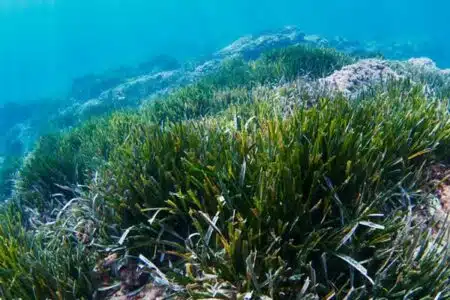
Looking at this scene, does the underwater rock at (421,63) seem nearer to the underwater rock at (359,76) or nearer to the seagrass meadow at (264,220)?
the underwater rock at (359,76)

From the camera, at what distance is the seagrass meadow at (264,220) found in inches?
101

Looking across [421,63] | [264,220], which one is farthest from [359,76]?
[421,63]

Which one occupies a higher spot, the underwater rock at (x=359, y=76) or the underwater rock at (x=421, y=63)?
the underwater rock at (x=359, y=76)

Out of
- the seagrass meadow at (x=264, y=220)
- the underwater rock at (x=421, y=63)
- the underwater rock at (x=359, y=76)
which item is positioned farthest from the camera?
the underwater rock at (x=421, y=63)

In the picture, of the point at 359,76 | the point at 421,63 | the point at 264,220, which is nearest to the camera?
the point at 264,220

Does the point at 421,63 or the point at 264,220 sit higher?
the point at 264,220

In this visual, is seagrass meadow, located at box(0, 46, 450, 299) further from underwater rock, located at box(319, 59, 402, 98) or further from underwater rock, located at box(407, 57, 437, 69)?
underwater rock, located at box(407, 57, 437, 69)

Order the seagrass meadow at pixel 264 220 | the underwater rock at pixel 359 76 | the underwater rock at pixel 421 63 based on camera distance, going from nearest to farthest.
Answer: the seagrass meadow at pixel 264 220 → the underwater rock at pixel 359 76 → the underwater rock at pixel 421 63

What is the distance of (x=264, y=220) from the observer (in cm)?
270

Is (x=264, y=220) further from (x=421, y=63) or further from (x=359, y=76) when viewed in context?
(x=421, y=63)

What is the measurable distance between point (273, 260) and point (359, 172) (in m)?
1.09

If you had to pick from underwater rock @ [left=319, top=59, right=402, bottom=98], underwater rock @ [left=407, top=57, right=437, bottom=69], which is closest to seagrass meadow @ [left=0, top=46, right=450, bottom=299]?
underwater rock @ [left=319, top=59, right=402, bottom=98]

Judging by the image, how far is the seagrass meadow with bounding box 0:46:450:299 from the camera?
2555 mm

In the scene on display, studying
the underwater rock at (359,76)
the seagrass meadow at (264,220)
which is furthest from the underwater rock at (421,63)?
the seagrass meadow at (264,220)
